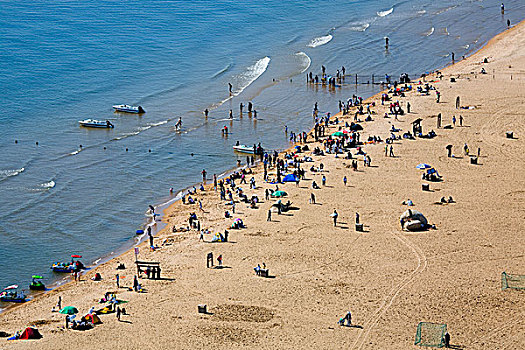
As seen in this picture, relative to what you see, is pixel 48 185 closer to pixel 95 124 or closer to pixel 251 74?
pixel 95 124

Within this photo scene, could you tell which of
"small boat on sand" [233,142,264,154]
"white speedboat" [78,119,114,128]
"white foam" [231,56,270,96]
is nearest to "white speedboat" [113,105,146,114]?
"white speedboat" [78,119,114,128]

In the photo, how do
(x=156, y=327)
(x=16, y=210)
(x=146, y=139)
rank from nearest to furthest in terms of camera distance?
(x=156, y=327), (x=16, y=210), (x=146, y=139)

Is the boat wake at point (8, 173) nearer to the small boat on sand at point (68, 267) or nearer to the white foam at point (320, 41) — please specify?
the small boat on sand at point (68, 267)

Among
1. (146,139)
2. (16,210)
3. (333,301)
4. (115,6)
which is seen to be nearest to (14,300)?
(16,210)

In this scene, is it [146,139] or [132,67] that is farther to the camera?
[132,67]

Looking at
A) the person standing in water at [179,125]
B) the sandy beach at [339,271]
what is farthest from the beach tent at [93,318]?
the person standing in water at [179,125]

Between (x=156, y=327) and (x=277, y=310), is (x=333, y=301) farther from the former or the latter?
(x=156, y=327)

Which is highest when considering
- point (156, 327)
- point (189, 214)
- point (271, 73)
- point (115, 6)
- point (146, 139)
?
point (115, 6)

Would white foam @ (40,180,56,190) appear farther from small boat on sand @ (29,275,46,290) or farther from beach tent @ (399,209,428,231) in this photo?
beach tent @ (399,209,428,231)
